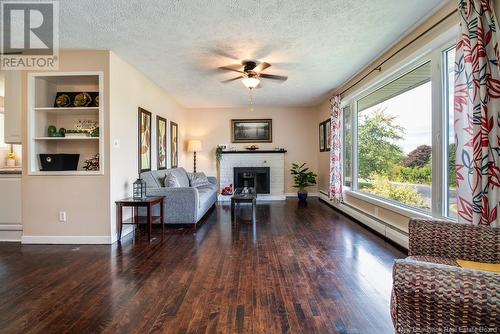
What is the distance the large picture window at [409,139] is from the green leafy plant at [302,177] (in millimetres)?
2028

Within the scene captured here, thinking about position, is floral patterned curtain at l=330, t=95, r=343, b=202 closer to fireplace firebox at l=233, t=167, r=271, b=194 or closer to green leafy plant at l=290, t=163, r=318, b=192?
green leafy plant at l=290, t=163, r=318, b=192

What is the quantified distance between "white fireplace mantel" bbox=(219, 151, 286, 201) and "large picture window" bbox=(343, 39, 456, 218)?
2656 millimetres

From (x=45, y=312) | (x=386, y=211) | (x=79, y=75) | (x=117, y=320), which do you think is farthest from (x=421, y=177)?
(x=79, y=75)

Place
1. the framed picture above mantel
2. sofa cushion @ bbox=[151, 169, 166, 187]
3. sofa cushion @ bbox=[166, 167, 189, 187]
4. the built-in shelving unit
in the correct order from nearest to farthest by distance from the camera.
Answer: the built-in shelving unit → sofa cushion @ bbox=[151, 169, 166, 187] → sofa cushion @ bbox=[166, 167, 189, 187] → the framed picture above mantel

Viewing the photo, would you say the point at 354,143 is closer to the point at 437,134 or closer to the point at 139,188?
the point at 437,134

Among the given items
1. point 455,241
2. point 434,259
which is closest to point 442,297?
point 434,259

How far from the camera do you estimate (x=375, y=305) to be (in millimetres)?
2025

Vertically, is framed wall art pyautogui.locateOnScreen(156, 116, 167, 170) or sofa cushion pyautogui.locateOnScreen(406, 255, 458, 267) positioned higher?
framed wall art pyautogui.locateOnScreen(156, 116, 167, 170)

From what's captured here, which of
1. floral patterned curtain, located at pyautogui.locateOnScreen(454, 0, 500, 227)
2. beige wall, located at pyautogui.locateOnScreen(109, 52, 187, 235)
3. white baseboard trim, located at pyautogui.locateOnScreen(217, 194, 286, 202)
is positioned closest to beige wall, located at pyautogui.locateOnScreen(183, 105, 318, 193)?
white baseboard trim, located at pyautogui.locateOnScreen(217, 194, 286, 202)

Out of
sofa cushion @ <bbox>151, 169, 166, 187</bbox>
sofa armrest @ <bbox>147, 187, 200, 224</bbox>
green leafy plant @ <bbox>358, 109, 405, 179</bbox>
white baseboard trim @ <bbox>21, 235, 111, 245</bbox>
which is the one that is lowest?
white baseboard trim @ <bbox>21, 235, 111, 245</bbox>

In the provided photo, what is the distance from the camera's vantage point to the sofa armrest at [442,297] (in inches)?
39.8

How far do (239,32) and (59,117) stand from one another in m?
2.97

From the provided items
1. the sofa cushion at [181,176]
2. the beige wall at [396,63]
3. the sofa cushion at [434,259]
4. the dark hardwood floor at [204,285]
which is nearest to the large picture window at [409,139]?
the beige wall at [396,63]

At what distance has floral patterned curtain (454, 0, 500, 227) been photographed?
199 centimetres
